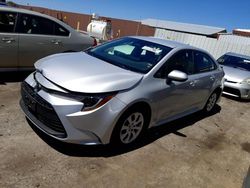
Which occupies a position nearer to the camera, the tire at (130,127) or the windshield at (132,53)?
the tire at (130,127)

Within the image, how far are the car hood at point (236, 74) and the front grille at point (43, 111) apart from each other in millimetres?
6805

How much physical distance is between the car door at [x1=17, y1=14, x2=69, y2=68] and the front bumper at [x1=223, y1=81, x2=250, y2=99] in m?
5.17

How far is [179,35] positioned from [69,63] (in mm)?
16868

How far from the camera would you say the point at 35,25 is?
6664 mm

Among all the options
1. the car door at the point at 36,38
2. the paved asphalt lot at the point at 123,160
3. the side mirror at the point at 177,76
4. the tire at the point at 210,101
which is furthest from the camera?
the tire at the point at 210,101

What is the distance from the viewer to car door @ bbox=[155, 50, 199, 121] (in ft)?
15.2

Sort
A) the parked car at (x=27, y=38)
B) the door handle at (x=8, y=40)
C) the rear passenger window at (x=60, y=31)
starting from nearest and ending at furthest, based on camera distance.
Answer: the door handle at (x=8, y=40) → the parked car at (x=27, y=38) → the rear passenger window at (x=60, y=31)

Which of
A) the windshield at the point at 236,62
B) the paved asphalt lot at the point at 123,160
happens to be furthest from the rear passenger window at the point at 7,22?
the windshield at the point at 236,62

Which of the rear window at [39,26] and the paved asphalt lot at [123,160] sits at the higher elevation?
the rear window at [39,26]

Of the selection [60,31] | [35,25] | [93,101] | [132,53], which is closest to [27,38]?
[35,25]

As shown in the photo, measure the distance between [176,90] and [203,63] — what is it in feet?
4.80

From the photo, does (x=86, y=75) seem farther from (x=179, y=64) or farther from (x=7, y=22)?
(x=7, y=22)

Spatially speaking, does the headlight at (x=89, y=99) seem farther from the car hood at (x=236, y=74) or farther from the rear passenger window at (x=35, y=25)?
the car hood at (x=236, y=74)

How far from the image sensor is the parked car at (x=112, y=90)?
3697mm
